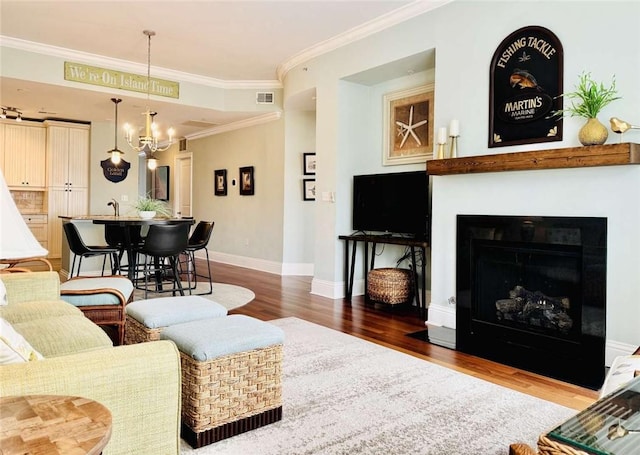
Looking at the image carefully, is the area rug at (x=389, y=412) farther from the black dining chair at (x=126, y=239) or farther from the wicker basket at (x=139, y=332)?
the black dining chair at (x=126, y=239)

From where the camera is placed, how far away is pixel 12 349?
127cm

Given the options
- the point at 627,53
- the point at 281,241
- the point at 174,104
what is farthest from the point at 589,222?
the point at 174,104

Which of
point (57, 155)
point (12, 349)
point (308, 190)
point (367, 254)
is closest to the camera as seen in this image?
point (12, 349)

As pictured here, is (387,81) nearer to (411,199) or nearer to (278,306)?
(411,199)

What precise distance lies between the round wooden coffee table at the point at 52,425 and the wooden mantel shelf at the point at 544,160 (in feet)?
9.71

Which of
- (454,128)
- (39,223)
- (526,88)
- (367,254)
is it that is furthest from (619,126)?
(39,223)

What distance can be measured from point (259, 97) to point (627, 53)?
5113mm

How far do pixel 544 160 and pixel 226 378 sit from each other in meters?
2.49

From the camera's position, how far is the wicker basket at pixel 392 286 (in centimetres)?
463

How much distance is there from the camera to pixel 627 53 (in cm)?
286

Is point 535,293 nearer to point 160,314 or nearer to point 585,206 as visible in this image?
point 585,206

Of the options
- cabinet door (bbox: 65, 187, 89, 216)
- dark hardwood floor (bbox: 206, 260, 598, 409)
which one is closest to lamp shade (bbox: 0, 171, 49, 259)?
dark hardwood floor (bbox: 206, 260, 598, 409)

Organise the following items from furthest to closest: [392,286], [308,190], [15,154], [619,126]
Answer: [15,154] → [308,190] → [392,286] → [619,126]

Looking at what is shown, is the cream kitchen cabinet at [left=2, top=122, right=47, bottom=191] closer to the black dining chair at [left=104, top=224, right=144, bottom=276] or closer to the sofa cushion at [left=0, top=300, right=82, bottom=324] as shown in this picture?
the black dining chair at [left=104, top=224, right=144, bottom=276]
